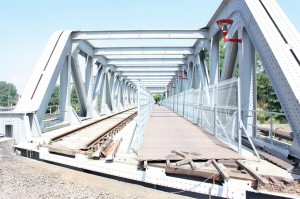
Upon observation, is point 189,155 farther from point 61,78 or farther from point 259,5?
point 61,78

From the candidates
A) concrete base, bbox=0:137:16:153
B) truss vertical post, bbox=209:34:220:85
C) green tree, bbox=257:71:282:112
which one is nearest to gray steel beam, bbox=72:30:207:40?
truss vertical post, bbox=209:34:220:85

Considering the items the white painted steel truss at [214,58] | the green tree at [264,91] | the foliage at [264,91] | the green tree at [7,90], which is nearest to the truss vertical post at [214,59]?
the white painted steel truss at [214,58]

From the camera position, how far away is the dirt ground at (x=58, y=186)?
5.76 meters

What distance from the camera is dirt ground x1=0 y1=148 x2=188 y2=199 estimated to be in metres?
5.76

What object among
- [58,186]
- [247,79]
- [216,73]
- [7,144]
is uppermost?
[216,73]

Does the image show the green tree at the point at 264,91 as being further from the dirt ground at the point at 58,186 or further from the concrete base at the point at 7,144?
the dirt ground at the point at 58,186

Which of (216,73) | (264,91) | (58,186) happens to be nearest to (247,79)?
(216,73)

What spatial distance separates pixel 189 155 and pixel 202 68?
16655mm

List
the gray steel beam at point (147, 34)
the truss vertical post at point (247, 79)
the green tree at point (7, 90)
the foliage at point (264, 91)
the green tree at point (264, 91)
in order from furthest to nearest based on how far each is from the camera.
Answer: the green tree at point (7, 90) → the green tree at point (264, 91) → the foliage at point (264, 91) → the gray steel beam at point (147, 34) → the truss vertical post at point (247, 79)

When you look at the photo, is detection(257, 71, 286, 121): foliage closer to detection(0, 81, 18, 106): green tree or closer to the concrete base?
the concrete base

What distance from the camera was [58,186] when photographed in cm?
626

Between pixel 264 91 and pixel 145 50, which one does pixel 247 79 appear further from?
pixel 264 91

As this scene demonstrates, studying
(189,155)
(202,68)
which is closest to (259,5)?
(189,155)

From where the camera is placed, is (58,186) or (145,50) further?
(145,50)
